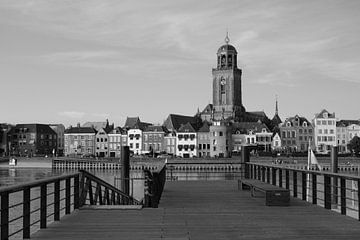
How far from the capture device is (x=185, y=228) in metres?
8.57

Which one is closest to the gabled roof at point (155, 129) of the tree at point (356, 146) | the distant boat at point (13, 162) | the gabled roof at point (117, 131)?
the gabled roof at point (117, 131)

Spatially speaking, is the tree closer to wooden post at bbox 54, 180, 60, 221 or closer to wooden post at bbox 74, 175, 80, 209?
wooden post at bbox 74, 175, 80, 209

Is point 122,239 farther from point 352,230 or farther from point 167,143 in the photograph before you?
point 167,143

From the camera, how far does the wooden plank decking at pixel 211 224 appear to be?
7902mm

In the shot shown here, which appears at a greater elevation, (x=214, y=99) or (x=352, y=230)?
(x=214, y=99)

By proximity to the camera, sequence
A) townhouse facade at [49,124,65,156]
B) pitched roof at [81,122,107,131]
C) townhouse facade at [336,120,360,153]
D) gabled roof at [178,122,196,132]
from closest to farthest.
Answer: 1. townhouse facade at [336,120,360,153]
2. gabled roof at [178,122,196,132]
3. pitched roof at [81,122,107,131]
4. townhouse facade at [49,124,65,156]

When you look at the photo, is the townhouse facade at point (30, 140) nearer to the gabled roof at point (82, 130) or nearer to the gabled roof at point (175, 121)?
the gabled roof at point (82, 130)

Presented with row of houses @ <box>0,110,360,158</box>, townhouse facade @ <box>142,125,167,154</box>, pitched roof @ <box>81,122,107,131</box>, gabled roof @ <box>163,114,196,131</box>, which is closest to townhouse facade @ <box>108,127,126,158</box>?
row of houses @ <box>0,110,360,158</box>

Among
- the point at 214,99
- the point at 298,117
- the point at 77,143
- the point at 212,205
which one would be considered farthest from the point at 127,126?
the point at 212,205

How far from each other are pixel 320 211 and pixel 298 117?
359 feet

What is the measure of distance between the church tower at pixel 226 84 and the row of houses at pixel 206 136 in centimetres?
791

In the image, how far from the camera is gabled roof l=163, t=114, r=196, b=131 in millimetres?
127438

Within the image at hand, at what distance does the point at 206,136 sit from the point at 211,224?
112 meters

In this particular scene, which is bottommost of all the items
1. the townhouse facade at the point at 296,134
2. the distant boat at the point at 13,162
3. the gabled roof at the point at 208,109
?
the distant boat at the point at 13,162
